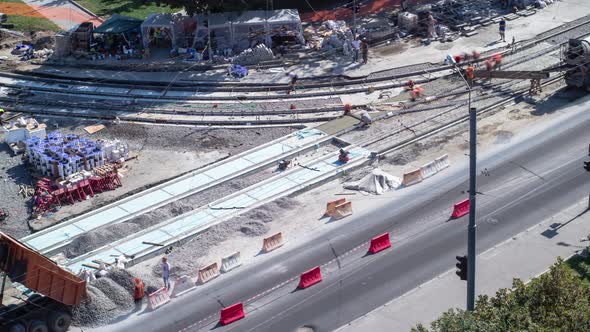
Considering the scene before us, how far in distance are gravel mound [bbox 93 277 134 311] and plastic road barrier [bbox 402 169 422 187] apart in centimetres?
1338

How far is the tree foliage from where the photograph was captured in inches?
1002

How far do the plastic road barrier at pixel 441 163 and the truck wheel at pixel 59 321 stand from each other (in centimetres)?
1798

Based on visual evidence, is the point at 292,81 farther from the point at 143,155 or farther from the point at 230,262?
the point at 230,262

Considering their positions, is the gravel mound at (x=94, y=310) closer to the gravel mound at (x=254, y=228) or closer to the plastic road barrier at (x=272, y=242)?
the plastic road barrier at (x=272, y=242)

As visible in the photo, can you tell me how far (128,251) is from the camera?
37.4 meters

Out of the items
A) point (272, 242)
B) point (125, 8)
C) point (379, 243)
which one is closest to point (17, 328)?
point (272, 242)

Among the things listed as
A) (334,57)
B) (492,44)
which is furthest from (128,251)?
(492,44)

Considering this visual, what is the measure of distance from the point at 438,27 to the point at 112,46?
2035 cm

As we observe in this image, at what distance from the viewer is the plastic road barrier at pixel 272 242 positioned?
122 ft

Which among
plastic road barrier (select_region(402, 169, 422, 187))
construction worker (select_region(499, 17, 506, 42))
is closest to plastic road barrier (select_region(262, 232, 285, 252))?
plastic road barrier (select_region(402, 169, 422, 187))

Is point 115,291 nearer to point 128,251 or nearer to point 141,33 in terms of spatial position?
point 128,251

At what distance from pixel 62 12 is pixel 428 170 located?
36.9 meters

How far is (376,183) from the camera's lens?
1624 inches

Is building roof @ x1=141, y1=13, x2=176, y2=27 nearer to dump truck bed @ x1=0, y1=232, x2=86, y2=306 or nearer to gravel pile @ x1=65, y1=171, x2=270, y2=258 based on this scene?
gravel pile @ x1=65, y1=171, x2=270, y2=258
